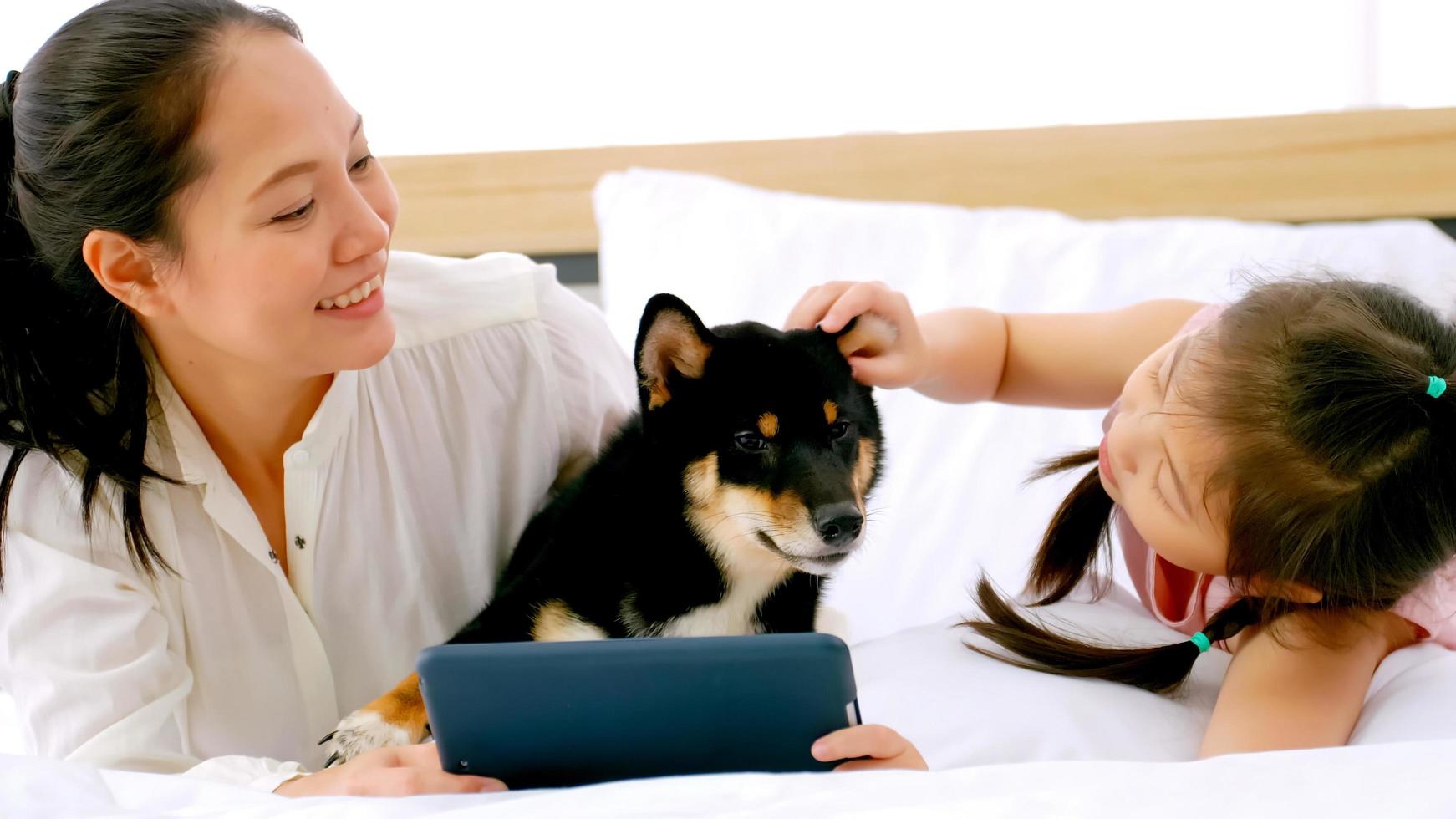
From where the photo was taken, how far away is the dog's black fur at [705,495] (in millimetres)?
1127

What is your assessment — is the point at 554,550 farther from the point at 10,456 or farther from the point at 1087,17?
the point at 1087,17

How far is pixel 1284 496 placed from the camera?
97cm

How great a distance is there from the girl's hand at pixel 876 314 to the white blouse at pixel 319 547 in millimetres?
400

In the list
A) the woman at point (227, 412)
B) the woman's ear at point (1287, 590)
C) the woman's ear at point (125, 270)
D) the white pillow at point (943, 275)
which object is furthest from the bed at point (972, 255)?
the woman's ear at point (125, 270)

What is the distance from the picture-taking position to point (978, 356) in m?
1.38

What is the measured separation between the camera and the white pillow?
1596 millimetres

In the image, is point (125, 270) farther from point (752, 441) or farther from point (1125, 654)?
point (1125, 654)

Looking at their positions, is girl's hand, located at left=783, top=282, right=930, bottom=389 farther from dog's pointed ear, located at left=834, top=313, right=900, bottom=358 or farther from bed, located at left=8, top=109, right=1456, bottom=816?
bed, located at left=8, top=109, right=1456, bottom=816

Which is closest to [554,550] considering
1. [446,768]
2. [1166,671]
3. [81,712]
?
[446,768]

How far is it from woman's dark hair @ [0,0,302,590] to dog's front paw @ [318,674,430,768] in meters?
0.27

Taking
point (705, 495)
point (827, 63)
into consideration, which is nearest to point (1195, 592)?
point (705, 495)

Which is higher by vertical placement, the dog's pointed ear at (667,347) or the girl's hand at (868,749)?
the dog's pointed ear at (667,347)

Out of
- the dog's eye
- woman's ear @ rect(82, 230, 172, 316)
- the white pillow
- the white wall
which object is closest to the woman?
woman's ear @ rect(82, 230, 172, 316)

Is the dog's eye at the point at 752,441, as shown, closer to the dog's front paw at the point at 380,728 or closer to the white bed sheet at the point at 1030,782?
the white bed sheet at the point at 1030,782
